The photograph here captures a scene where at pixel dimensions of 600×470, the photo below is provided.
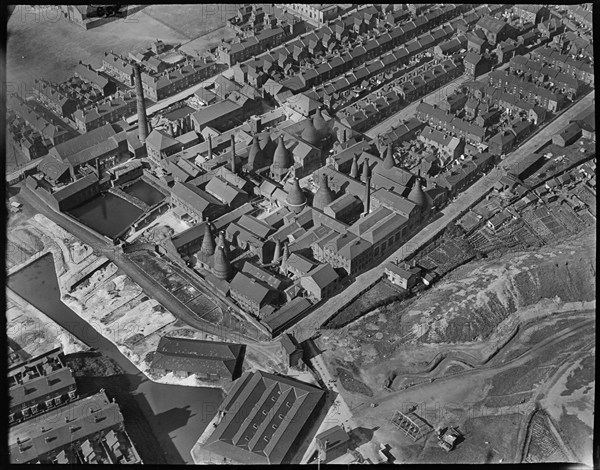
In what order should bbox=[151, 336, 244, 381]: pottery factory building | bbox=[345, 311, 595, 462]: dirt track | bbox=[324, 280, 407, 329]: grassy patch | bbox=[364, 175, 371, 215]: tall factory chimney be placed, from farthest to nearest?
bbox=[364, 175, 371, 215]: tall factory chimney
bbox=[324, 280, 407, 329]: grassy patch
bbox=[151, 336, 244, 381]: pottery factory building
bbox=[345, 311, 595, 462]: dirt track

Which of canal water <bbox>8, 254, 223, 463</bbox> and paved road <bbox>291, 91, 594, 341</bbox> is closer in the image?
canal water <bbox>8, 254, 223, 463</bbox>

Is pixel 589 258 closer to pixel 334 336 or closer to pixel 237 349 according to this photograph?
pixel 334 336

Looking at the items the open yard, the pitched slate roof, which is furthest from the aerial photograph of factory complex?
the open yard

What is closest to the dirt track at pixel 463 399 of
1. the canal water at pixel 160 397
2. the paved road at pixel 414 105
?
the canal water at pixel 160 397

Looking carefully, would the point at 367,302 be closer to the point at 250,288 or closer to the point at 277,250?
the point at 277,250

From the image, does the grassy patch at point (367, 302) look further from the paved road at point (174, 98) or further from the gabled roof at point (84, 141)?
the paved road at point (174, 98)

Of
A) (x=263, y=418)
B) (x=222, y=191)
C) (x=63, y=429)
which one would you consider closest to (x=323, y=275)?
(x=263, y=418)

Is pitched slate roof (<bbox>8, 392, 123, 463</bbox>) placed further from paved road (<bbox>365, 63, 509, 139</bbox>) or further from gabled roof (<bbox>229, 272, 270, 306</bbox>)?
paved road (<bbox>365, 63, 509, 139</bbox>)
